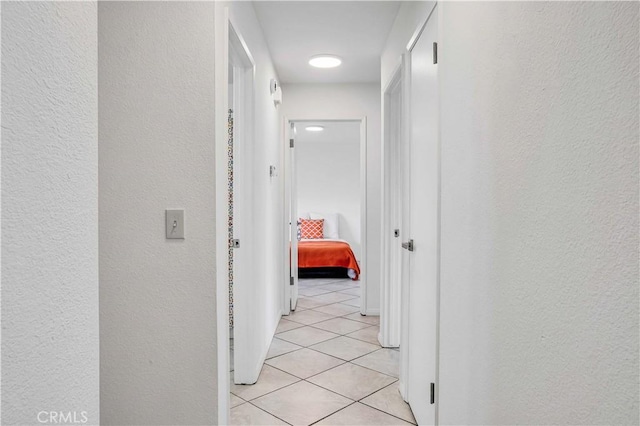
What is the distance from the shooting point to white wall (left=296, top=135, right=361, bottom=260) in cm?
802

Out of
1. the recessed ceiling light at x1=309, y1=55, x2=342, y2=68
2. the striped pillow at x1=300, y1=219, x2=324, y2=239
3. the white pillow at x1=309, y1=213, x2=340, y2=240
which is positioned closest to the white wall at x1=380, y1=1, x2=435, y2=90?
the recessed ceiling light at x1=309, y1=55, x2=342, y2=68

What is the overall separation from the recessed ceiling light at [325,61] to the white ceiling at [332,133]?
2.31 metres

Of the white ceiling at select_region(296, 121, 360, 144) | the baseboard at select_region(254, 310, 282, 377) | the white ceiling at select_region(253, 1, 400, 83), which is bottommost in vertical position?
the baseboard at select_region(254, 310, 282, 377)

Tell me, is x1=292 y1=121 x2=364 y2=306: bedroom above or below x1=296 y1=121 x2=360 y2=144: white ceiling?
below

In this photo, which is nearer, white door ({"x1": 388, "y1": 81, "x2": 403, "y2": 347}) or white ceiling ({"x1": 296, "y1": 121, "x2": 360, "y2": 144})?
white door ({"x1": 388, "y1": 81, "x2": 403, "y2": 347})

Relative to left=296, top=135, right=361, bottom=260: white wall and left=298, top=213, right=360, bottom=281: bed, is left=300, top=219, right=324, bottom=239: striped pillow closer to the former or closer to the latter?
left=298, top=213, right=360, bottom=281: bed

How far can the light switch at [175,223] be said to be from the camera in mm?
1699

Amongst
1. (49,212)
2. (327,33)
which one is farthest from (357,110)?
(49,212)

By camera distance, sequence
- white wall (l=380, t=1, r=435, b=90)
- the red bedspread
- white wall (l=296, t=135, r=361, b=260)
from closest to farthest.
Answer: white wall (l=380, t=1, r=435, b=90)
the red bedspread
white wall (l=296, t=135, r=361, b=260)

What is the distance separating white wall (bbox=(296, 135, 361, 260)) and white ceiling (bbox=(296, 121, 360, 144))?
0.19m

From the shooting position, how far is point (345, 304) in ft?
16.0

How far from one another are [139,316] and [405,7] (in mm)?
2168

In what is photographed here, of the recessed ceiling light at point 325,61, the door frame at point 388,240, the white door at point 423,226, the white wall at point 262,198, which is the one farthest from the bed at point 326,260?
the white door at point 423,226

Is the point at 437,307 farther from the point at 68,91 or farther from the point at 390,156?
the point at 390,156
